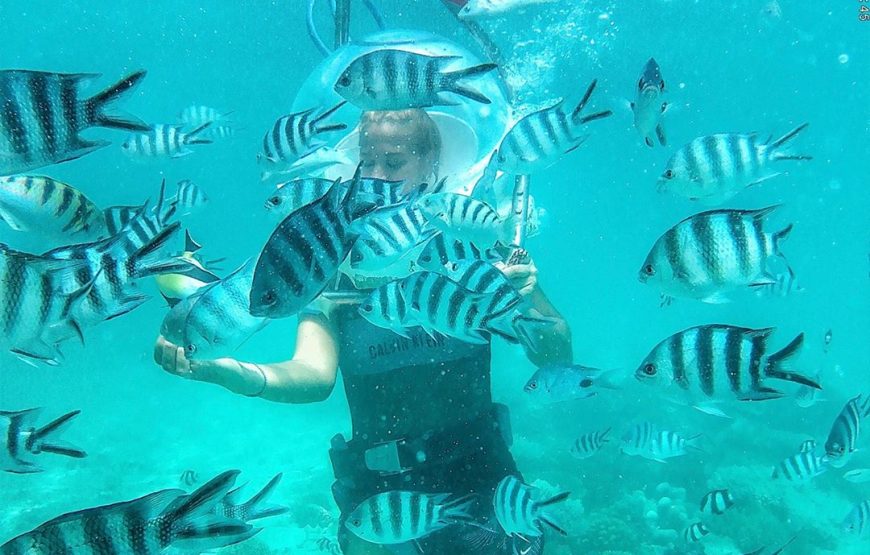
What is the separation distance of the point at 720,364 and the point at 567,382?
1538 mm

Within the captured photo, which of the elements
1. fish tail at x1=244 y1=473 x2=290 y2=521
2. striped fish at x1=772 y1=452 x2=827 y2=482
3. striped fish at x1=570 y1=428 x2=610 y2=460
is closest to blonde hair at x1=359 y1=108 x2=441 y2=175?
fish tail at x1=244 y1=473 x2=290 y2=521

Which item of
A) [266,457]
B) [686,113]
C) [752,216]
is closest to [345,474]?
[752,216]

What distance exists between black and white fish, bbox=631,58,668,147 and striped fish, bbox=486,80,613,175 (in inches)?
11.4

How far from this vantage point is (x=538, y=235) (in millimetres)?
26891

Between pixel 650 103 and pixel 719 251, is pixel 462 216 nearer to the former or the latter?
pixel 650 103

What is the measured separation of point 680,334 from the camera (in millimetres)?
2137

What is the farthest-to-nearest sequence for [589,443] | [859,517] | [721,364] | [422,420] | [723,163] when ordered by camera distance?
[589,443] → [859,517] → [422,420] → [723,163] → [721,364]

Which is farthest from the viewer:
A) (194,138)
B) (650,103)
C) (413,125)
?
(413,125)

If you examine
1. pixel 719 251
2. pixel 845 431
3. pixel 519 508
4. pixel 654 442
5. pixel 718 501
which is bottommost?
pixel 718 501

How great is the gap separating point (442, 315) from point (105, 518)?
52.4 inches

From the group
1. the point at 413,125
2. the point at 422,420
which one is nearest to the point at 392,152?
the point at 413,125

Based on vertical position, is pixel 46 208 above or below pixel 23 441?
above

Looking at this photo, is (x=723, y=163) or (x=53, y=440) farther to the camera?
(x=723, y=163)

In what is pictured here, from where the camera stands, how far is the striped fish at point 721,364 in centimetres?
190
